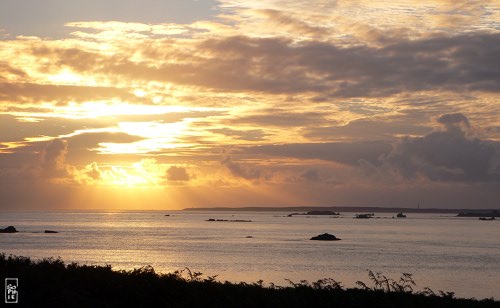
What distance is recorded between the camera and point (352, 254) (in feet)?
368

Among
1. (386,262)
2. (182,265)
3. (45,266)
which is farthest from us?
(386,262)

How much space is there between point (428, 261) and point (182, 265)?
39302mm

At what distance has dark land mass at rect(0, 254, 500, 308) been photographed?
23.6 m

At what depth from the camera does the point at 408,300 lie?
25969 mm

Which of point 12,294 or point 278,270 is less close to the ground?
point 12,294

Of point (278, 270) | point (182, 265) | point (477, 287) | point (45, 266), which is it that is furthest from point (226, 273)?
point (45, 266)

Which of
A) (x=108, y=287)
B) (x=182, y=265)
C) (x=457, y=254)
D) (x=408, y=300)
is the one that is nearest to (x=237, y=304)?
(x=108, y=287)

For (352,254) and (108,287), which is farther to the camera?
(352,254)

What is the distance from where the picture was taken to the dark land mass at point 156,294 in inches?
928

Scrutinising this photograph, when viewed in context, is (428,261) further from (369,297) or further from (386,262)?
(369,297)

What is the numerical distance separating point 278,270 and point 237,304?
5543cm

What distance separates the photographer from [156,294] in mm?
24578

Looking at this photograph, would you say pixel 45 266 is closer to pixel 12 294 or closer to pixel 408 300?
pixel 12 294

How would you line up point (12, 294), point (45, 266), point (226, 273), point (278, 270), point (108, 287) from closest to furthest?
point (12, 294), point (108, 287), point (45, 266), point (226, 273), point (278, 270)
